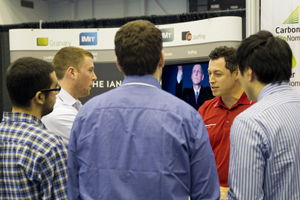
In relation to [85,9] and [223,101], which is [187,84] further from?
[85,9]

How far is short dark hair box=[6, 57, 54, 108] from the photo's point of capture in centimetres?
137

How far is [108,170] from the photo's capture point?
3.51 feet

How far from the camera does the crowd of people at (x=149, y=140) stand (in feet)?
3.44

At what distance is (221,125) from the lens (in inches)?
84.1

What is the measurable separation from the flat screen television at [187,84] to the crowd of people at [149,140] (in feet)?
12.4

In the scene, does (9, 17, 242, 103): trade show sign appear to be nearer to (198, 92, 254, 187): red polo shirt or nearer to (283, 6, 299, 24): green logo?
(283, 6, 299, 24): green logo

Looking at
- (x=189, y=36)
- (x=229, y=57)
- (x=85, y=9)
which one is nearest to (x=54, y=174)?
(x=229, y=57)

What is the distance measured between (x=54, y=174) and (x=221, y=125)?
4.00 ft

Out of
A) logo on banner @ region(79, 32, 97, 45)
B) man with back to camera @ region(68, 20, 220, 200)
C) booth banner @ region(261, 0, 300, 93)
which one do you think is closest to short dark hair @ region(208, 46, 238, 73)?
booth banner @ region(261, 0, 300, 93)

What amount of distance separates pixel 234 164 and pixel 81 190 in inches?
21.9

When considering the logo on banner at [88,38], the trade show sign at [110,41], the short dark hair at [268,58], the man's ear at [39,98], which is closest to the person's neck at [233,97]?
the short dark hair at [268,58]

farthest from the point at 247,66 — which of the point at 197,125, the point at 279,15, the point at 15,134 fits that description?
the point at 279,15

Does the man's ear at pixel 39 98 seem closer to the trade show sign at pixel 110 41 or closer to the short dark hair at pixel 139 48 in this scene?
the short dark hair at pixel 139 48

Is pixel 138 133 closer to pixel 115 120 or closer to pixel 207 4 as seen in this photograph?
pixel 115 120
